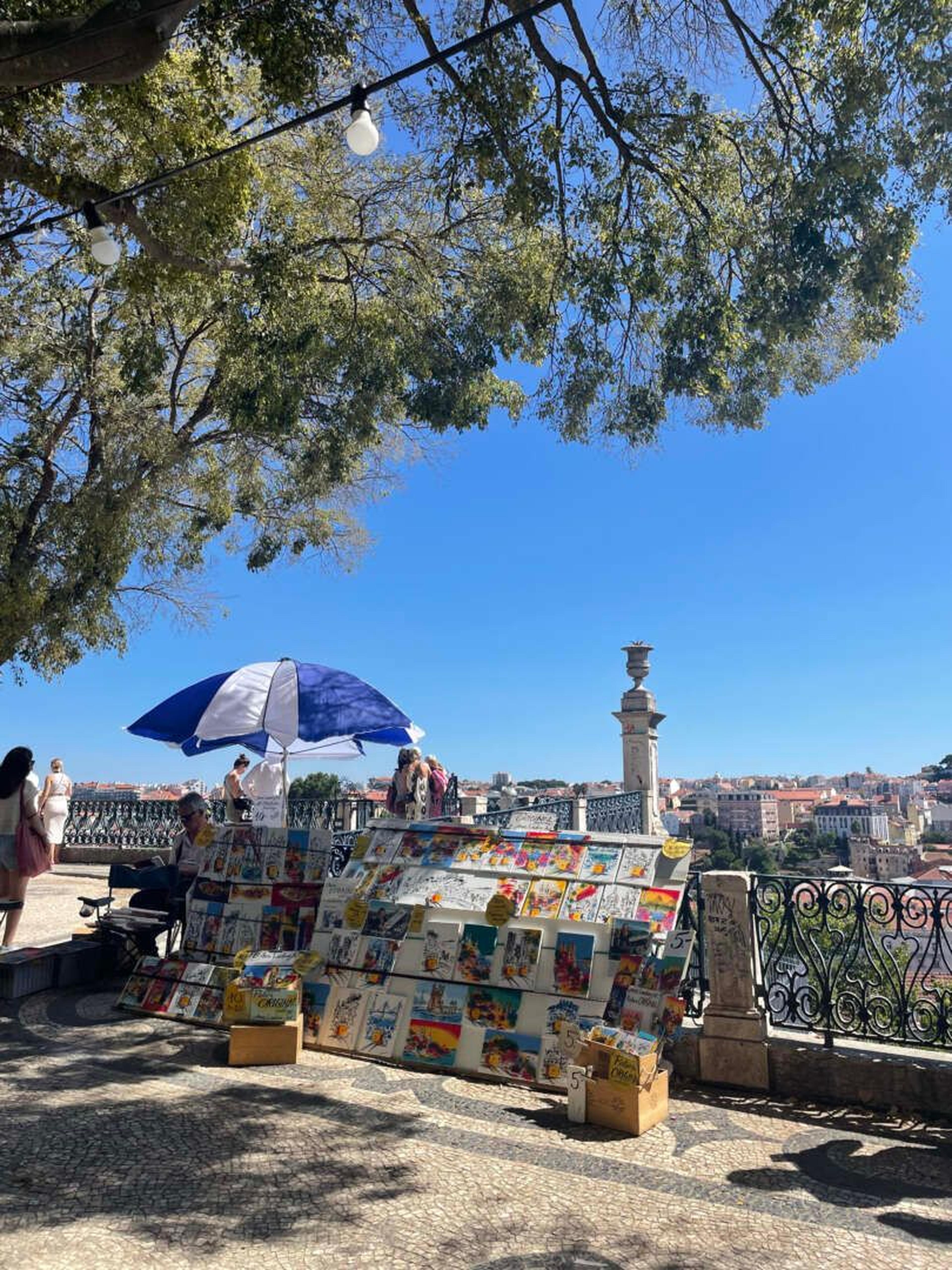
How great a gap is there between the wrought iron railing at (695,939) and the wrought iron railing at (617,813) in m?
5.65

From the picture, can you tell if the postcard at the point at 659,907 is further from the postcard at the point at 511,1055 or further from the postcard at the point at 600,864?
the postcard at the point at 511,1055

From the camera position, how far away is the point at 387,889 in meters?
6.37

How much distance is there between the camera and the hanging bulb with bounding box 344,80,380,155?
18.8ft

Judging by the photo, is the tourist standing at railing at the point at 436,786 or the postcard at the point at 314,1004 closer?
the postcard at the point at 314,1004

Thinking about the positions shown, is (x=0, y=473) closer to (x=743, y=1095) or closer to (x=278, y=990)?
(x=278, y=990)

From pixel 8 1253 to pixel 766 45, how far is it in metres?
9.63

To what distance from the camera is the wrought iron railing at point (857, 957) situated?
5324 mm

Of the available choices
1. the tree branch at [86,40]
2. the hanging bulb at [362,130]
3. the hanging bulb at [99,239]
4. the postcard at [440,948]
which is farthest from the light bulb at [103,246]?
the postcard at [440,948]

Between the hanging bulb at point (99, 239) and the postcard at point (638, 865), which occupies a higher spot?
the hanging bulb at point (99, 239)

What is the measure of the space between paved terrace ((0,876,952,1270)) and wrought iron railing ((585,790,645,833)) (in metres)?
7.05

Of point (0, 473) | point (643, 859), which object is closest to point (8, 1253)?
point (643, 859)

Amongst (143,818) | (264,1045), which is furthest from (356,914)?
(143,818)

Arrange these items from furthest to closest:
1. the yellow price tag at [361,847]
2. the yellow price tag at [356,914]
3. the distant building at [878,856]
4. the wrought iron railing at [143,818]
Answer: the distant building at [878,856] → the wrought iron railing at [143,818] → the yellow price tag at [361,847] → the yellow price tag at [356,914]

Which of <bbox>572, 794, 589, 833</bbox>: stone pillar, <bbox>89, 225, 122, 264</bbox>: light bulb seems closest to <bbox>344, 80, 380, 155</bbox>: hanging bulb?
<bbox>89, 225, 122, 264</bbox>: light bulb
